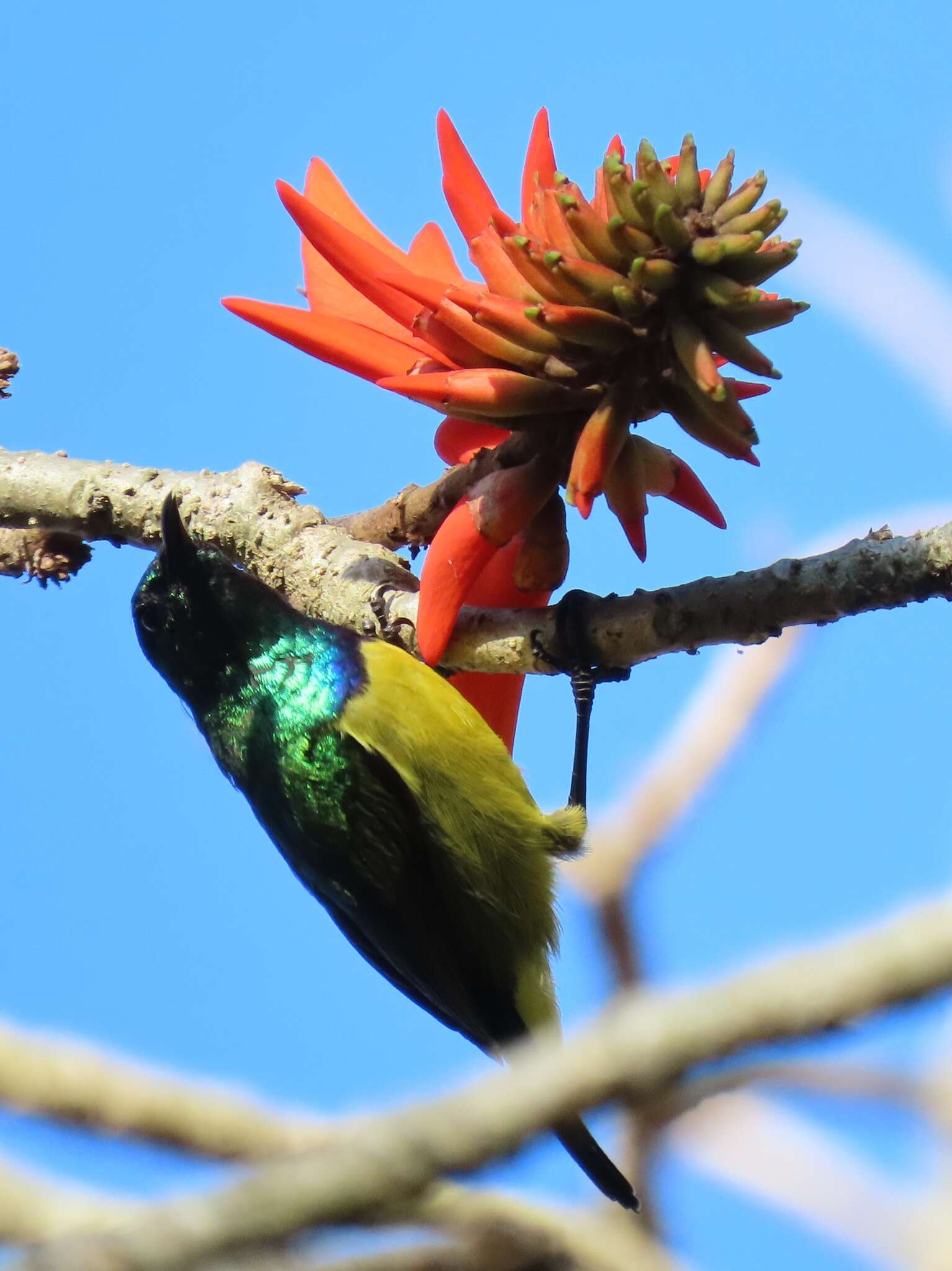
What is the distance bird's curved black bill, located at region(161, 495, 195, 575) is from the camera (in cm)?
274

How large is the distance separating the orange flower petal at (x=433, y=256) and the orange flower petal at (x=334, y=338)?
0.48ft

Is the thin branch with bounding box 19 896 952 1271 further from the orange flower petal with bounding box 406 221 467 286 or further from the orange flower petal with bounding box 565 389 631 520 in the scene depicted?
the orange flower petal with bounding box 406 221 467 286

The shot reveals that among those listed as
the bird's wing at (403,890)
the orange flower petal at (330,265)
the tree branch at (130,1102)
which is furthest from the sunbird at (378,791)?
the tree branch at (130,1102)

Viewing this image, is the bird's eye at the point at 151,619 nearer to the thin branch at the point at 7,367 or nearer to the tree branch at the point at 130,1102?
the thin branch at the point at 7,367

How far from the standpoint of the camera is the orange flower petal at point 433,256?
230 cm

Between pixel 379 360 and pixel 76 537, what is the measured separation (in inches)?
36.1

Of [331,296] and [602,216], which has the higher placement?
[331,296]

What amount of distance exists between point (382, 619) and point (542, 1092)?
1.62 metres

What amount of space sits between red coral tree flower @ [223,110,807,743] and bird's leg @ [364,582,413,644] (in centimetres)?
12

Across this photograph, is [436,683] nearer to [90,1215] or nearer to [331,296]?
[331,296]

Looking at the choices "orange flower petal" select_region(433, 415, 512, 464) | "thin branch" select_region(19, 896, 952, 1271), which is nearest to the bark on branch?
"orange flower petal" select_region(433, 415, 512, 464)

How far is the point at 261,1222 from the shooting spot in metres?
0.66

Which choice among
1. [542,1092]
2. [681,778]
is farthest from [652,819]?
[542,1092]

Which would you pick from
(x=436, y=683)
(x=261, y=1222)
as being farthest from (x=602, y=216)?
(x=261, y=1222)
